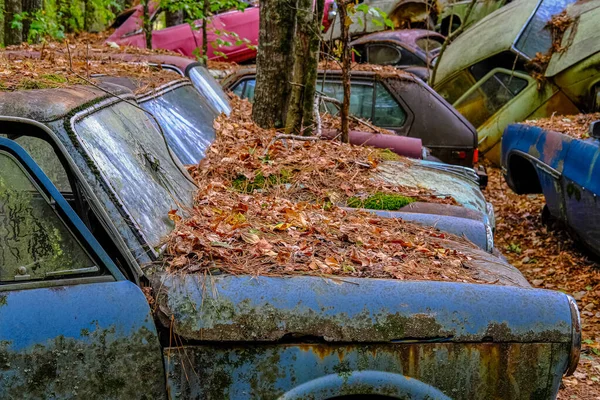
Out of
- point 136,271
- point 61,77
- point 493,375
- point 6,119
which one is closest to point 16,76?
point 61,77

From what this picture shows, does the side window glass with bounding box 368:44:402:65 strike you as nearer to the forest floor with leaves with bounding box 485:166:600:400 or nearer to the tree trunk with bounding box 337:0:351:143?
the forest floor with leaves with bounding box 485:166:600:400

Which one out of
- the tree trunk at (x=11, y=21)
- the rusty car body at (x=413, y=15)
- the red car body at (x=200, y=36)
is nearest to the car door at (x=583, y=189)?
the tree trunk at (x=11, y=21)

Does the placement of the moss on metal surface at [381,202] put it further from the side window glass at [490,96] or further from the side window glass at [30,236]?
the side window glass at [490,96]

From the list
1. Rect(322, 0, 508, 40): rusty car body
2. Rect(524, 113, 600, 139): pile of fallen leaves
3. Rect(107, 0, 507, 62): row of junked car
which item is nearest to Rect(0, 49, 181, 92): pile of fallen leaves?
Rect(524, 113, 600, 139): pile of fallen leaves

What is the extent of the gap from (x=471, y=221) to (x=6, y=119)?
2.80 m

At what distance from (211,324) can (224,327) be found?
0.16 feet

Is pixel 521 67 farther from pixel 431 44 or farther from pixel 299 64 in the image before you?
pixel 299 64

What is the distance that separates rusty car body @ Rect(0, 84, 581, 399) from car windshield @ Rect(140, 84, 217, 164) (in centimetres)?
200

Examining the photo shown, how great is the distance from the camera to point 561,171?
691 cm

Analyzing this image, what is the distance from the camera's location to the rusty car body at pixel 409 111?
9.01 meters

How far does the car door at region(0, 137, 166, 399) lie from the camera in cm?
252

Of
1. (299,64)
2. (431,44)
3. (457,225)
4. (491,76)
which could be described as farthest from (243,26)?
(457,225)

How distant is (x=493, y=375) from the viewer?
8.87ft

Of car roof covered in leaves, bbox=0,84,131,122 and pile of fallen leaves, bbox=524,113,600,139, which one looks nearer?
car roof covered in leaves, bbox=0,84,131,122
